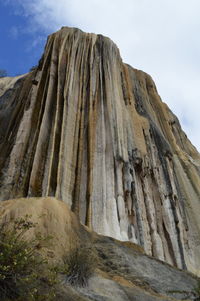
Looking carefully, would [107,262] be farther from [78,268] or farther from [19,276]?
[19,276]

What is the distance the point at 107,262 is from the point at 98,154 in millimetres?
8238

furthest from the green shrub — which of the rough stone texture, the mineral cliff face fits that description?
the mineral cliff face

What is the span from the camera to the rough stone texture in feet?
26.7

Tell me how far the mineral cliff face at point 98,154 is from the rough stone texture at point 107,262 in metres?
3.84

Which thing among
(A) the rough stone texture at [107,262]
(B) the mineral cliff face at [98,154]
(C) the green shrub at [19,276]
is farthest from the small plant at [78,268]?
(B) the mineral cliff face at [98,154]

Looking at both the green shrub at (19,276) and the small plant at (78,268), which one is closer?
the green shrub at (19,276)

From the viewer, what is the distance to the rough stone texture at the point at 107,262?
8.13m

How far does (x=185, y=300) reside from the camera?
8688 mm

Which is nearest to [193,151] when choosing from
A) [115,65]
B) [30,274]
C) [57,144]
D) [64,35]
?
[115,65]

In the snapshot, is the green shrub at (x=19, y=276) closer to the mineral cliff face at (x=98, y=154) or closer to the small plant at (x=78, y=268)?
the small plant at (x=78, y=268)

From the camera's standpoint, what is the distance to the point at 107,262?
33.6 feet

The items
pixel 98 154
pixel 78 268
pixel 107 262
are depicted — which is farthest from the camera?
pixel 98 154

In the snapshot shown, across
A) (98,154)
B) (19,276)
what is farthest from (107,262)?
(98,154)

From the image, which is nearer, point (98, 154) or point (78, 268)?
point (78, 268)
